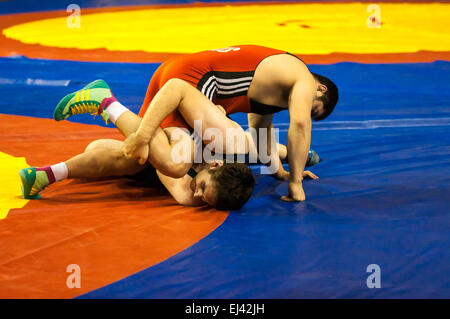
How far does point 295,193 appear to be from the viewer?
2.57 metres

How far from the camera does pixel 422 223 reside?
7.55ft

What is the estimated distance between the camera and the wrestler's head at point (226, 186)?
7.92ft

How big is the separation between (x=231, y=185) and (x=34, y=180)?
0.84 m

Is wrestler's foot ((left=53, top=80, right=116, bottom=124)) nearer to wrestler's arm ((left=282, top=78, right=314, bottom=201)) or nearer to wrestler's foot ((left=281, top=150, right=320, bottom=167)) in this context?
wrestler's arm ((left=282, top=78, right=314, bottom=201))

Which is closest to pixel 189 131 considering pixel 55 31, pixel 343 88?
pixel 343 88

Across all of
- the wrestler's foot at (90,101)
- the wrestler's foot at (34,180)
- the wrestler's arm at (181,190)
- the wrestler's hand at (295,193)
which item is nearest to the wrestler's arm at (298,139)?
the wrestler's hand at (295,193)

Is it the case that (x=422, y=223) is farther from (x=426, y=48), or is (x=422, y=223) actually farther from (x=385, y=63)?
(x=426, y=48)

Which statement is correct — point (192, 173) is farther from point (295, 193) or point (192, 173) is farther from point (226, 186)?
point (295, 193)

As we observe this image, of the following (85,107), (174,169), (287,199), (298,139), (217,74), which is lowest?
(287,199)

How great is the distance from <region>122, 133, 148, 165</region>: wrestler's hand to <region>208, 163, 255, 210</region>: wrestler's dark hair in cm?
28

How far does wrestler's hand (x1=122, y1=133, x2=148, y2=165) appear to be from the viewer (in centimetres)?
240

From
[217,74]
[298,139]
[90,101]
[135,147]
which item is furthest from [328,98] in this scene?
[90,101]

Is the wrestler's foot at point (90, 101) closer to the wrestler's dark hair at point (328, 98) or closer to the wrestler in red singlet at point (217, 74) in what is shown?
the wrestler in red singlet at point (217, 74)
